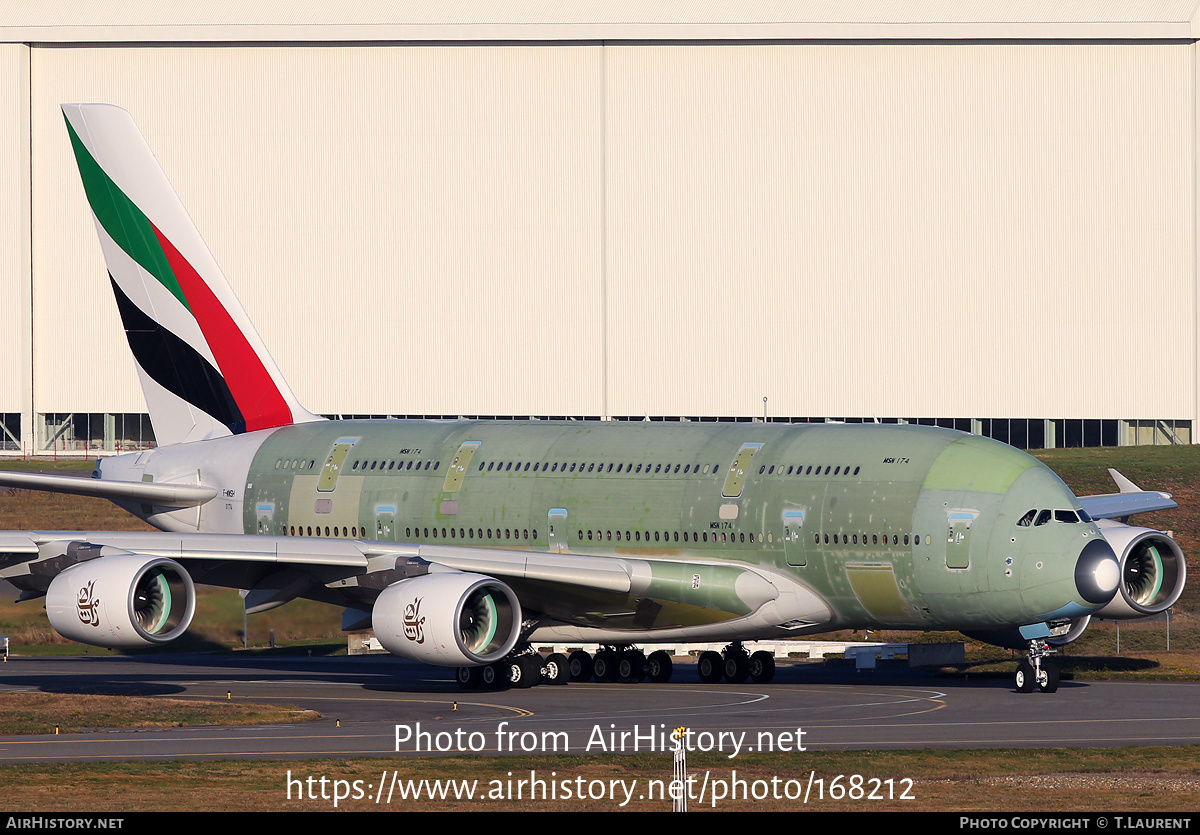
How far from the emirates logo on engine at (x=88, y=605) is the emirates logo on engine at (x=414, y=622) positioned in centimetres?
590

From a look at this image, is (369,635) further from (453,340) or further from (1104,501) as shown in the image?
(453,340)

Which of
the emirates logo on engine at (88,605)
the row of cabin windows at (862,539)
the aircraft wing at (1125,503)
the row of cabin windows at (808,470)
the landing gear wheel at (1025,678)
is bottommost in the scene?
the landing gear wheel at (1025,678)

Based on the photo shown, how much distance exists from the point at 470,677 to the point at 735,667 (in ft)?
20.6

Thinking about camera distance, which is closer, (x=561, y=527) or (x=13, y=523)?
(x=561, y=527)

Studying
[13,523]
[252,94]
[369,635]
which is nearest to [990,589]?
[369,635]

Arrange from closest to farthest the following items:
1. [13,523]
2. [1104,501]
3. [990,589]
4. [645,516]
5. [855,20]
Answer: [990,589] < [645,516] < [1104,501] < [13,523] < [855,20]

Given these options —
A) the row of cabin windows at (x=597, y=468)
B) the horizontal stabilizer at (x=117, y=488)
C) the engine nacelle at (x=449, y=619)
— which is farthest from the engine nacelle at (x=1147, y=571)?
the horizontal stabilizer at (x=117, y=488)

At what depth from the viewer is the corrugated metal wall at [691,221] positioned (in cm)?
8300

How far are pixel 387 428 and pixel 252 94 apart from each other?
148ft

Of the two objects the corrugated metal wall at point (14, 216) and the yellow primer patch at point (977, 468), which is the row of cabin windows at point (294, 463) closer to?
the yellow primer patch at point (977, 468)

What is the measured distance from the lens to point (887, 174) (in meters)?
83.4

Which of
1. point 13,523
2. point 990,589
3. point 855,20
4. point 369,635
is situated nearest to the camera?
point 990,589

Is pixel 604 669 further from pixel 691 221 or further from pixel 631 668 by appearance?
pixel 691 221

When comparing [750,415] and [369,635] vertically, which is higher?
[750,415]
